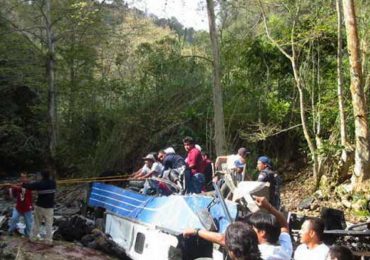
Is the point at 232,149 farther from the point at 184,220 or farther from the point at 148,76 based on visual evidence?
the point at 184,220

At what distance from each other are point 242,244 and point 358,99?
1085cm

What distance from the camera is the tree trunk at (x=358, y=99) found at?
13.0 m

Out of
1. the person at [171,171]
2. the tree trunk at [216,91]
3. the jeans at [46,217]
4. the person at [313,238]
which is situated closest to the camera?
the person at [313,238]

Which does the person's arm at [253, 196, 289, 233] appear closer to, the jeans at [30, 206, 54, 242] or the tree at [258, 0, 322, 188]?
the jeans at [30, 206, 54, 242]

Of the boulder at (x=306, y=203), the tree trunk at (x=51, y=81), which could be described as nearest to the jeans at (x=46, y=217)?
the boulder at (x=306, y=203)

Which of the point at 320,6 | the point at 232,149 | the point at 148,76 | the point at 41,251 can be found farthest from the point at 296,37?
the point at 41,251

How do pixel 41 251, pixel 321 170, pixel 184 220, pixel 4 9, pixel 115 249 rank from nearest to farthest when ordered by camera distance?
pixel 184 220
pixel 41 251
pixel 115 249
pixel 321 170
pixel 4 9

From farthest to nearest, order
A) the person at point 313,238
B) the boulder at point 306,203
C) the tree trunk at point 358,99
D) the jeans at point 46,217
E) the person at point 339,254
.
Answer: the boulder at point 306,203, the tree trunk at point 358,99, the jeans at point 46,217, the person at point 313,238, the person at point 339,254

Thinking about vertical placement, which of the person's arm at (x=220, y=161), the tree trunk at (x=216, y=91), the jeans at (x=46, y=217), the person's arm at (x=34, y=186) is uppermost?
the tree trunk at (x=216, y=91)

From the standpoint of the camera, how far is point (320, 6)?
16.8 meters

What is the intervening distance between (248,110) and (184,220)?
11.1 metres

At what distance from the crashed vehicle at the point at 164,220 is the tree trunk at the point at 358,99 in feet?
20.9

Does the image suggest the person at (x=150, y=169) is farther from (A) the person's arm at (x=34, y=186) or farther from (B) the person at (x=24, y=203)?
(B) the person at (x=24, y=203)

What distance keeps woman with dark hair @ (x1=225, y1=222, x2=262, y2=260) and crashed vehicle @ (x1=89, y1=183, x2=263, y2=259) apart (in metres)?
2.41
